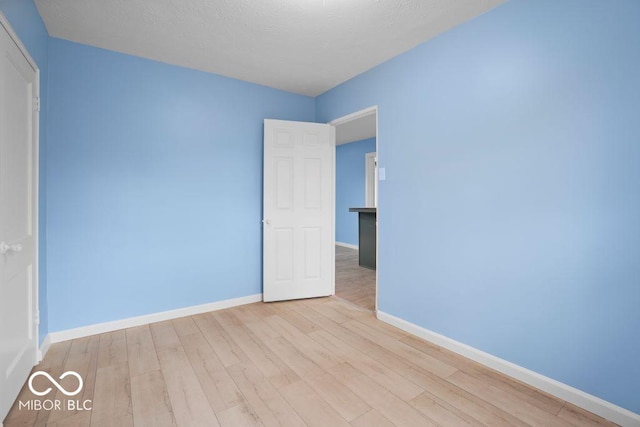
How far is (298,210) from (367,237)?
2.11 metres

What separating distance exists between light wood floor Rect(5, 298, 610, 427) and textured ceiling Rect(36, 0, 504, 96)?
2569mm

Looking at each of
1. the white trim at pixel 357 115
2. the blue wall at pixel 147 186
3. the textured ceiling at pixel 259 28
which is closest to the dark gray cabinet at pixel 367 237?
the white trim at pixel 357 115

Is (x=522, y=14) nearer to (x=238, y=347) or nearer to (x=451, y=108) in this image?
(x=451, y=108)

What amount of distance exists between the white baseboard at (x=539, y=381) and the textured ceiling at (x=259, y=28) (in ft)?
8.22

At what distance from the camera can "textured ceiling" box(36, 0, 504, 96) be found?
2078 millimetres

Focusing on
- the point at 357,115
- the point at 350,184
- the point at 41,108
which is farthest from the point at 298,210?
the point at 350,184

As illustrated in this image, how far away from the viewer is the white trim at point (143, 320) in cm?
254

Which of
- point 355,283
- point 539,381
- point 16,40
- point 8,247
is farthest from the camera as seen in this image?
point 355,283

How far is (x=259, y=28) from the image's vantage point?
7.72ft

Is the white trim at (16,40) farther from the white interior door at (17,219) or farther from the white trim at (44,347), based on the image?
the white trim at (44,347)

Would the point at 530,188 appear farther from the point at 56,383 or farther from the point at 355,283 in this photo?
the point at 56,383

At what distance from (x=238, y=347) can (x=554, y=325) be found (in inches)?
88.6

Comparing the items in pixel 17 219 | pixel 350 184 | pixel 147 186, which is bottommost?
pixel 17 219
